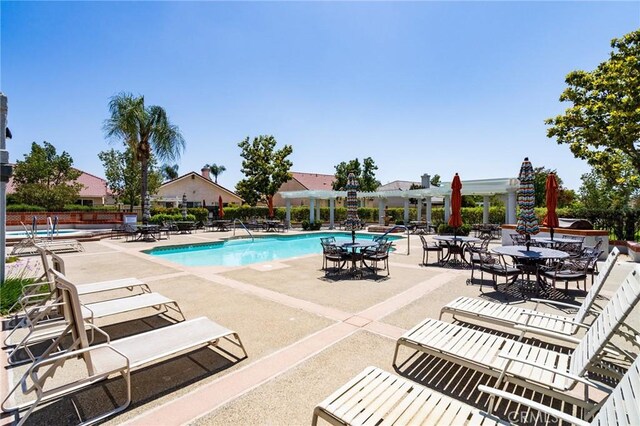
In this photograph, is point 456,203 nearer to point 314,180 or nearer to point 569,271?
point 569,271

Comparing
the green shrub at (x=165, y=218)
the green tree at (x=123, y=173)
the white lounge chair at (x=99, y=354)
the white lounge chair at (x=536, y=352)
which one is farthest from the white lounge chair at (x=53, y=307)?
the green tree at (x=123, y=173)

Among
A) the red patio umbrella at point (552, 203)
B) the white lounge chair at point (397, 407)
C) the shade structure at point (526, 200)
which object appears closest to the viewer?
the white lounge chair at point (397, 407)

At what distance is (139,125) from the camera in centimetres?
2308

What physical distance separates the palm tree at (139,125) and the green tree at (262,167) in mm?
8372

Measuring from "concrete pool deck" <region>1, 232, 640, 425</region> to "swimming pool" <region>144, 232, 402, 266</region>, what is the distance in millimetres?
4085

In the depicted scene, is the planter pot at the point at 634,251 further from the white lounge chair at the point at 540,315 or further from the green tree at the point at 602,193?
the green tree at the point at 602,193

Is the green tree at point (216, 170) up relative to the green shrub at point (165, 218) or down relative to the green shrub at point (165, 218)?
up

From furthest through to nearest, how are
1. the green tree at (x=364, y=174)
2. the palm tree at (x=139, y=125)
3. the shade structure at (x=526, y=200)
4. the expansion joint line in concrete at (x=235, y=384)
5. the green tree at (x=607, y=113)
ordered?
the green tree at (x=364, y=174) < the palm tree at (x=139, y=125) < the green tree at (x=607, y=113) < the shade structure at (x=526, y=200) < the expansion joint line in concrete at (x=235, y=384)

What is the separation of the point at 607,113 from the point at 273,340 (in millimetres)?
17749

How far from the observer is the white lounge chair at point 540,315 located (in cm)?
362

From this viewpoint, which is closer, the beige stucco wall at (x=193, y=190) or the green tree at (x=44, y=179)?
the green tree at (x=44, y=179)

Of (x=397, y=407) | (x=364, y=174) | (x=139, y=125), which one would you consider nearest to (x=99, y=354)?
(x=397, y=407)

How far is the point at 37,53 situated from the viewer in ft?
37.7

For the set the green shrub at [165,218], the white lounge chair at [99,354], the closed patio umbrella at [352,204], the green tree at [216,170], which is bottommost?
the white lounge chair at [99,354]
